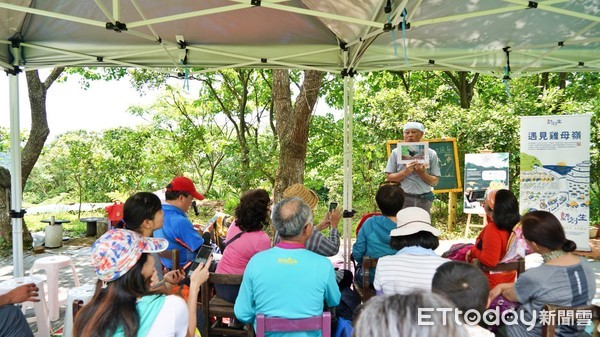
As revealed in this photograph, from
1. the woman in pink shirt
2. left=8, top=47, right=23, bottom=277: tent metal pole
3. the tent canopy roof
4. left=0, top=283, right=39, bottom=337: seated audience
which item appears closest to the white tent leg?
the tent canopy roof

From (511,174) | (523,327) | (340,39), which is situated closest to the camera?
(523,327)

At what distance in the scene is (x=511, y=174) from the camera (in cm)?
895

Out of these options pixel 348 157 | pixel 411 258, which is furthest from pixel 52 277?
pixel 411 258

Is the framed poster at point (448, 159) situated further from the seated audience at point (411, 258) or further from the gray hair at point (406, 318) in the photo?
the gray hair at point (406, 318)

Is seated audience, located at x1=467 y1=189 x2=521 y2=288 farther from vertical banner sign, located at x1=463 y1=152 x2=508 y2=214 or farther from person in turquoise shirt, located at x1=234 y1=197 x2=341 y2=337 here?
vertical banner sign, located at x1=463 y1=152 x2=508 y2=214

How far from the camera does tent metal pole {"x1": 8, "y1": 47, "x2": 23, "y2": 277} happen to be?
3385 millimetres

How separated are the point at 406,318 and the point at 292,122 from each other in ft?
16.3

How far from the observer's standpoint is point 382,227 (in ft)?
8.93

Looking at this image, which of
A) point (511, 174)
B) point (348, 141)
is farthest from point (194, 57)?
point (511, 174)

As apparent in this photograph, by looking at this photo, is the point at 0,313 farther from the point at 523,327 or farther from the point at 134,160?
the point at 134,160

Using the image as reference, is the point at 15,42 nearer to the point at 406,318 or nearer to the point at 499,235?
the point at 406,318

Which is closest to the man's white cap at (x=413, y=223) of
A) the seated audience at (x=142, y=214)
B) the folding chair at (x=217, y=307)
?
the folding chair at (x=217, y=307)

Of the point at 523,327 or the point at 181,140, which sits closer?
the point at 523,327

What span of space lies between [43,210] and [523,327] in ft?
51.0
